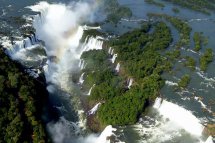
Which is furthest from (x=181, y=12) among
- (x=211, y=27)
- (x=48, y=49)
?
(x=48, y=49)

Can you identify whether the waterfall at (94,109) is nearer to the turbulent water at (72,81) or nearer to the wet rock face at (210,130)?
the turbulent water at (72,81)

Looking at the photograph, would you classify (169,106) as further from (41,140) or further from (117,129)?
(41,140)

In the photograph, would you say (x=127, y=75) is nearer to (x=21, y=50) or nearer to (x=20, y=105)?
(x=21, y=50)

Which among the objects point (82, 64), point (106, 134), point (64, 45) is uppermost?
point (64, 45)

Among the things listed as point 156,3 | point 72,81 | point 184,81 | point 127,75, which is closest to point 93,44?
point 72,81

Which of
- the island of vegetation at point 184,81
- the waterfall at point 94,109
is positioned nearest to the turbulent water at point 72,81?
the waterfall at point 94,109
